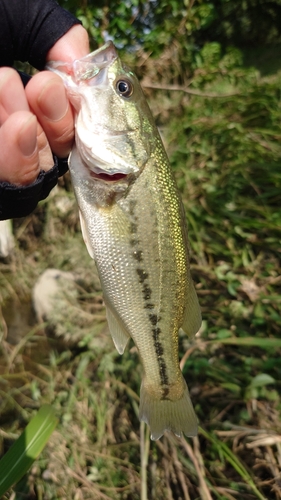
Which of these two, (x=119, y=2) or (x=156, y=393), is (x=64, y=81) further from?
(x=119, y=2)

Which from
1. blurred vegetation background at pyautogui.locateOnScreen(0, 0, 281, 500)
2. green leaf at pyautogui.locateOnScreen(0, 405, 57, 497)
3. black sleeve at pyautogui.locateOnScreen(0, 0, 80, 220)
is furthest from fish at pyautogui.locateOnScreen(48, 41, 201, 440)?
blurred vegetation background at pyautogui.locateOnScreen(0, 0, 281, 500)

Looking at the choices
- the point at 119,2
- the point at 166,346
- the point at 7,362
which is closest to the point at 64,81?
the point at 166,346

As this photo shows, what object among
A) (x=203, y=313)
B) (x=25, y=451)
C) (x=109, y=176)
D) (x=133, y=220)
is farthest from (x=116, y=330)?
(x=203, y=313)

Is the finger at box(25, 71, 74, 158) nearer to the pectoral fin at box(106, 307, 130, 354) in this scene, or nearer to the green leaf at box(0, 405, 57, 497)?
the pectoral fin at box(106, 307, 130, 354)

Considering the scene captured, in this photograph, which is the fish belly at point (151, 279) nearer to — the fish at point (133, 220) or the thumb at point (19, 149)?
the fish at point (133, 220)

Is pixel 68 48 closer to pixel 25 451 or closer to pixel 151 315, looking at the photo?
pixel 151 315
